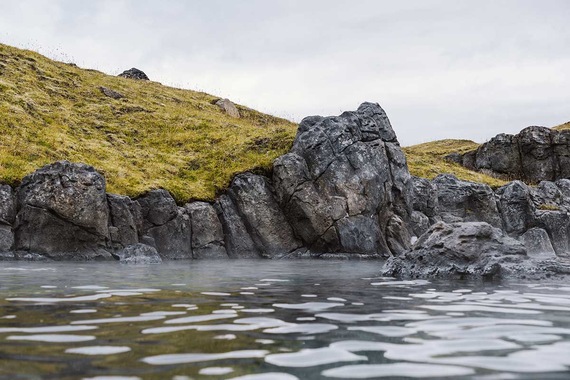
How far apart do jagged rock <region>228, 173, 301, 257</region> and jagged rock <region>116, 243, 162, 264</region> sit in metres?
Answer: 7.11

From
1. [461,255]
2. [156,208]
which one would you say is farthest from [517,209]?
[156,208]

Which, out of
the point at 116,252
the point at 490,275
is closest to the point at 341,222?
the point at 116,252

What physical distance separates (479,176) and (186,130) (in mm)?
31007

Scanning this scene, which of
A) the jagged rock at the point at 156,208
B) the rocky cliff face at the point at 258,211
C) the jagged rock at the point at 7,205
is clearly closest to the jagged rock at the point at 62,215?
the rocky cliff face at the point at 258,211

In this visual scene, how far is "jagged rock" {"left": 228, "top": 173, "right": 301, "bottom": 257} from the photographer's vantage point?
105ft

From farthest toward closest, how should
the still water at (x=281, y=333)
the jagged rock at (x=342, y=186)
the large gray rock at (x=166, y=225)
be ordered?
the jagged rock at (x=342, y=186) → the large gray rock at (x=166, y=225) → the still water at (x=281, y=333)

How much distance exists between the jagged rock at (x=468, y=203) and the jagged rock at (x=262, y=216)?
1464cm

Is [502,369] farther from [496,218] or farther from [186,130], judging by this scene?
[186,130]

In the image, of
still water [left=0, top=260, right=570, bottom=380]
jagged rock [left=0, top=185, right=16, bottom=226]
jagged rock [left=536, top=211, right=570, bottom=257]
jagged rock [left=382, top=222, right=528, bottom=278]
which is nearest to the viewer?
still water [left=0, top=260, right=570, bottom=380]

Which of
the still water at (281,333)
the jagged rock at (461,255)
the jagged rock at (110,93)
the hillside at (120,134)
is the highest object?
the jagged rock at (110,93)

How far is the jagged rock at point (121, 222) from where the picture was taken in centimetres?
2733

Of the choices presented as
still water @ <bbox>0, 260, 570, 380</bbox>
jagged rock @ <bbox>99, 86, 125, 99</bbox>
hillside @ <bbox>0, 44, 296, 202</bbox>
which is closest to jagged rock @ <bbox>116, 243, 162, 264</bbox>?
hillside @ <bbox>0, 44, 296, 202</bbox>

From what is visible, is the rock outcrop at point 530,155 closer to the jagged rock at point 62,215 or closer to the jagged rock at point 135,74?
the jagged rock at point 135,74

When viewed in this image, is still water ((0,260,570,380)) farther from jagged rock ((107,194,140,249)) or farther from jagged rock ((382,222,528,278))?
jagged rock ((107,194,140,249))
